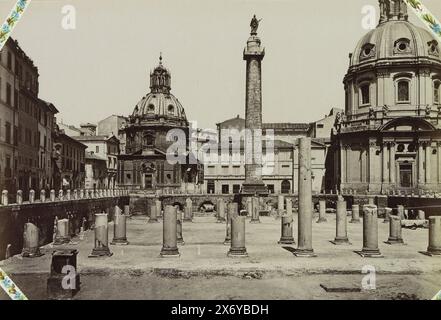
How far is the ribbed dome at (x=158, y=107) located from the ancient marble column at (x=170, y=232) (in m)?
62.5

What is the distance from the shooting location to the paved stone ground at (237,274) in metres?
14.4

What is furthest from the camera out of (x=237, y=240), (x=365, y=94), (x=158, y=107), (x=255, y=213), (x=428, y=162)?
(x=158, y=107)

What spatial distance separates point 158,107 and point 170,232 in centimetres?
6399

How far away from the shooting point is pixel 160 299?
1367 cm

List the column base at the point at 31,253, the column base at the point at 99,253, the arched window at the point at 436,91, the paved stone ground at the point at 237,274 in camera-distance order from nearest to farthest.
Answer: the paved stone ground at the point at 237,274 < the column base at the point at 99,253 < the column base at the point at 31,253 < the arched window at the point at 436,91

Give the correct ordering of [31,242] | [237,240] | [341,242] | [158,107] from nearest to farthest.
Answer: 1. [237,240]
2. [31,242]
3. [341,242]
4. [158,107]

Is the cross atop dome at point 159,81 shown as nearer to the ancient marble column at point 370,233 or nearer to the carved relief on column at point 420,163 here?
the carved relief on column at point 420,163

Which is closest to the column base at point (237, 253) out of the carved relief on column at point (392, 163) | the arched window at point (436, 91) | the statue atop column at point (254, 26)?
the statue atop column at point (254, 26)

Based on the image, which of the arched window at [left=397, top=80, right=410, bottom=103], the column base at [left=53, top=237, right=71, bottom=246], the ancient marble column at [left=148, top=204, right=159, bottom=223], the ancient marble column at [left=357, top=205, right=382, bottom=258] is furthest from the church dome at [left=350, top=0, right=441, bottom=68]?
the column base at [left=53, top=237, right=71, bottom=246]

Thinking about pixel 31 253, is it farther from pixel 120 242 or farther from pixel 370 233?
pixel 370 233

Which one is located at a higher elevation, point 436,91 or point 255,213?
point 436,91

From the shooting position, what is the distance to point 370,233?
66.0ft

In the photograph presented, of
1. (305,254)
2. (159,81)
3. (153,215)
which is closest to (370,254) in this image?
(305,254)
